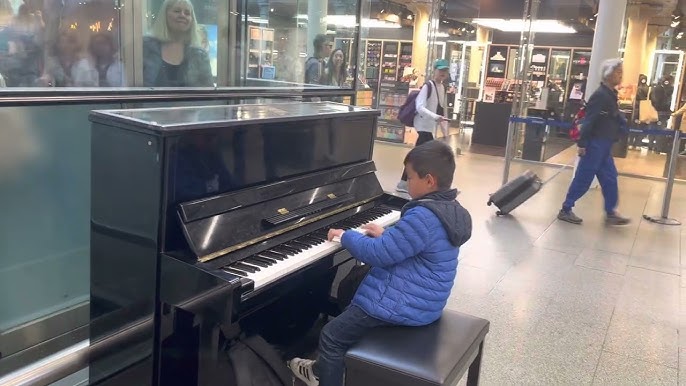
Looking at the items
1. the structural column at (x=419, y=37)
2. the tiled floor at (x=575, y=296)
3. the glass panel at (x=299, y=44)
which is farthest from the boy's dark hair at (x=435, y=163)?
the structural column at (x=419, y=37)

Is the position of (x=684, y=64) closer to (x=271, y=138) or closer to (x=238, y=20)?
(x=238, y=20)

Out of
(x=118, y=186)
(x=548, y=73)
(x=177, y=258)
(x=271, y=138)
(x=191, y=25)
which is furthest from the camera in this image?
(x=548, y=73)

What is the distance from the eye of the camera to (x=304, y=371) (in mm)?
2350

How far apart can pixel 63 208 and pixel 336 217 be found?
1175 millimetres

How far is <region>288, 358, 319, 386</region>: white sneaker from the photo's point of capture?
7.58 feet

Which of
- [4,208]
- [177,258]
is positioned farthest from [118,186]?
[4,208]

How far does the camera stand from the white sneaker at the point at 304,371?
2311 millimetres

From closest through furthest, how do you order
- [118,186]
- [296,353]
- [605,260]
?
[118,186], [296,353], [605,260]

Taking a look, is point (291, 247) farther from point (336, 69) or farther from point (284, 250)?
point (336, 69)

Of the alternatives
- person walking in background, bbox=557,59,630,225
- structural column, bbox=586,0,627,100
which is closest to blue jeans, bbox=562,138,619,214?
person walking in background, bbox=557,59,630,225

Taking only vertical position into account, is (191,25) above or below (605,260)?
above

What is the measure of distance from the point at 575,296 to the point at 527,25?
5.36 m

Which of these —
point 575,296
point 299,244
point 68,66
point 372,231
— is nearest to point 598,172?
point 575,296

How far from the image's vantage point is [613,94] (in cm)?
523
